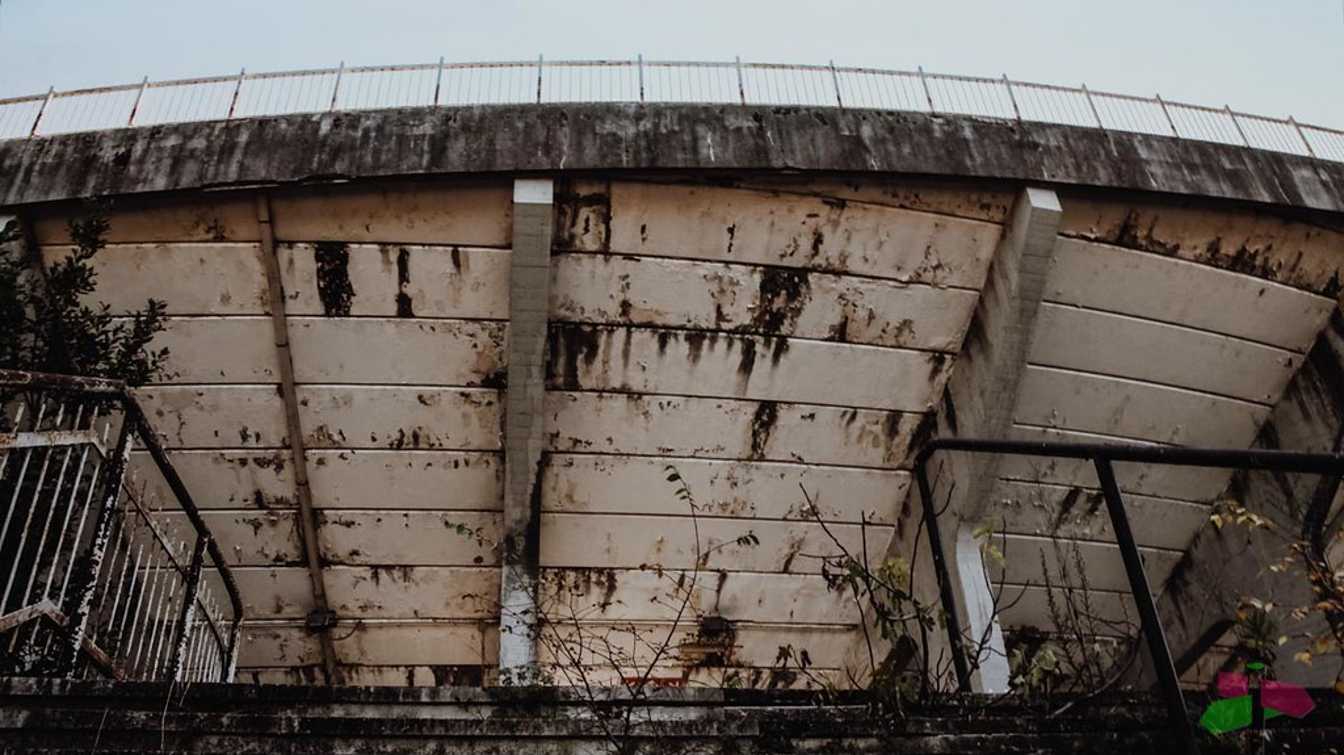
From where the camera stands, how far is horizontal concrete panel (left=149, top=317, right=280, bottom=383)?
7.62 metres

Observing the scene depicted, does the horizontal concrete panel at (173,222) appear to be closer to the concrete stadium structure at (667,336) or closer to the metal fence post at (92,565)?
the concrete stadium structure at (667,336)

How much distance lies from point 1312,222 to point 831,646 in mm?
7062

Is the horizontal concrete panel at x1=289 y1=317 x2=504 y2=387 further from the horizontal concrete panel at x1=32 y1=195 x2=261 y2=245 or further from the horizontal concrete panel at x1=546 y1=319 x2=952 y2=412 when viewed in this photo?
the horizontal concrete panel at x1=32 y1=195 x2=261 y2=245

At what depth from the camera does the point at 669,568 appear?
30.6 ft

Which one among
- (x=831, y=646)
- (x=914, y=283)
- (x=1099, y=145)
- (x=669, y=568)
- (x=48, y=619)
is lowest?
(x=48, y=619)

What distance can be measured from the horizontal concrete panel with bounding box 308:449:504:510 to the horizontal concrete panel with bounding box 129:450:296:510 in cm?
33

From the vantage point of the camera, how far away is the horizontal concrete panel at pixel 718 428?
329 inches

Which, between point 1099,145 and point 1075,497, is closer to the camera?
point 1099,145

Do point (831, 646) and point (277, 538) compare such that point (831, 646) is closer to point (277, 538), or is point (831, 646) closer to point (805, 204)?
point (805, 204)

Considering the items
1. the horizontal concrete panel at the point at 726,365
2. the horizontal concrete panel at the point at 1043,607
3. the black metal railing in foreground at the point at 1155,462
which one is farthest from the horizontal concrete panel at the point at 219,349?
the horizontal concrete panel at the point at 1043,607

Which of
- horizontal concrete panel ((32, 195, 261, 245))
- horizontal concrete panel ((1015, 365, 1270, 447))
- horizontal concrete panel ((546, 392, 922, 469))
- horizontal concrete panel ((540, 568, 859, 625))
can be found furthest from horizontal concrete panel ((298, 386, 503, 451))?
horizontal concrete panel ((1015, 365, 1270, 447))

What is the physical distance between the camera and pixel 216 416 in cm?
805

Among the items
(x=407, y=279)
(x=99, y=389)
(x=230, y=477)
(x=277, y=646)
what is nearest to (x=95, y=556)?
(x=99, y=389)

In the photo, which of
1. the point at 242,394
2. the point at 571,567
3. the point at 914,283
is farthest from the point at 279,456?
the point at 914,283
